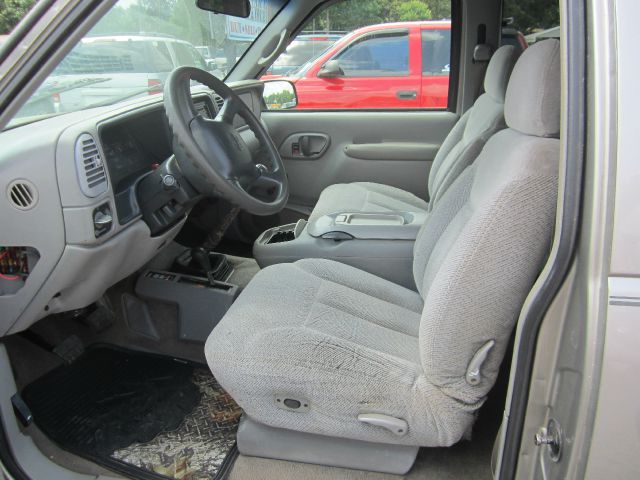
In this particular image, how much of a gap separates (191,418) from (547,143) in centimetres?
125

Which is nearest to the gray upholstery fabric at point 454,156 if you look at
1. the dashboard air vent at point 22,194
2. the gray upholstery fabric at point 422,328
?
the gray upholstery fabric at point 422,328

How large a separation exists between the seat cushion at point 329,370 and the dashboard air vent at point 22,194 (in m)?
0.54

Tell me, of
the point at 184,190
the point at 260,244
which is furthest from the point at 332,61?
the point at 184,190

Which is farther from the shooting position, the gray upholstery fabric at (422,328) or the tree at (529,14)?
the tree at (529,14)

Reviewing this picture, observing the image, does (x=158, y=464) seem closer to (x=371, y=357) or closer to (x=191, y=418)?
(x=191, y=418)

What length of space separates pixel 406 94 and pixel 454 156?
1181 millimetres

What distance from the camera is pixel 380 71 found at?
311 cm

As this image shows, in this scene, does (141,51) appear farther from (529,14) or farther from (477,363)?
(477,363)

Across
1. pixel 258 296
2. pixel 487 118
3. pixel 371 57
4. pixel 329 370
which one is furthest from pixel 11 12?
pixel 371 57

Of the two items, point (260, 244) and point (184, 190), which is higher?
point (184, 190)

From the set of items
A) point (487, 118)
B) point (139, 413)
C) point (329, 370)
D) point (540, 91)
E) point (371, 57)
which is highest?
point (371, 57)

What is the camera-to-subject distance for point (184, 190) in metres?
1.59

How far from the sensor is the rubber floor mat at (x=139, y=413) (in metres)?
1.48

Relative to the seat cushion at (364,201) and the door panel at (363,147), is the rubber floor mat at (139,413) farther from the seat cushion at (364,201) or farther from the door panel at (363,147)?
the door panel at (363,147)
